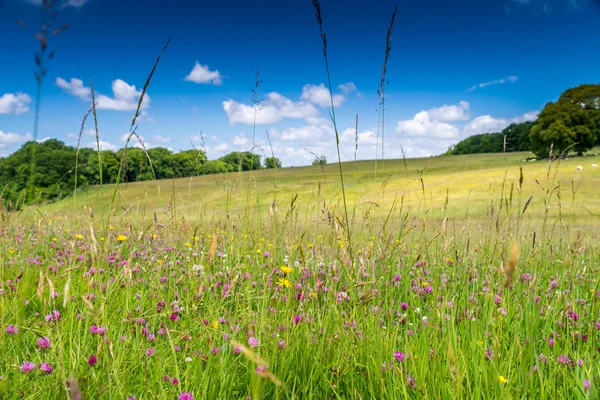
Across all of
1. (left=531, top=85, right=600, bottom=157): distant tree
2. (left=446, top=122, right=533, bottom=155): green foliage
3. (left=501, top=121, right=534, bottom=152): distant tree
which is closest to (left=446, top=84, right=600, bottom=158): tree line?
(left=531, top=85, right=600, bottom=157): distant tree

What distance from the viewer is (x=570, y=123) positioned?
5181cm

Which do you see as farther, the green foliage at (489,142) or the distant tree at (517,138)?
the green foliage at (489,142)

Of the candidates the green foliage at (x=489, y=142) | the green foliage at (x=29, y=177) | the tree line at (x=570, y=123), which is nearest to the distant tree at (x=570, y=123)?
the tree line at (x=570, y=123)

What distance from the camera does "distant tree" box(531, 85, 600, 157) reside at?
50.5 m

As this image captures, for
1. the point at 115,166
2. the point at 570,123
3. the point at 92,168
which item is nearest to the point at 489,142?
the point at 570,123

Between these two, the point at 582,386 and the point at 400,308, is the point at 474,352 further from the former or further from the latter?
the point at 400,308

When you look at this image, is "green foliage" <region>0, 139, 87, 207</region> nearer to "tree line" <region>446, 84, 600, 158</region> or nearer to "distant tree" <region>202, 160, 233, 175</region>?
"distant tree" <region>202, 160, 233, 175</region>

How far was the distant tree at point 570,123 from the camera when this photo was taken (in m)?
50.5

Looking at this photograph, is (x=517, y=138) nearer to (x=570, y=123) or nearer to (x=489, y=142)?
(x=489, y=142)

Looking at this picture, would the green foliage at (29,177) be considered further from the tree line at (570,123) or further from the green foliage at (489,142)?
the green foliage at (489,142)

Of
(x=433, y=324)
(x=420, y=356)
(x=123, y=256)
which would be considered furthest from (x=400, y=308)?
(x=123, y=256)

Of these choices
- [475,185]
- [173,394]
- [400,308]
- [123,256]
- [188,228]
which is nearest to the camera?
[173,394]

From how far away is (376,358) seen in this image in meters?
1.81

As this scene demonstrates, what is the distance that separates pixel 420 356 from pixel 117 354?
1.40 metres
